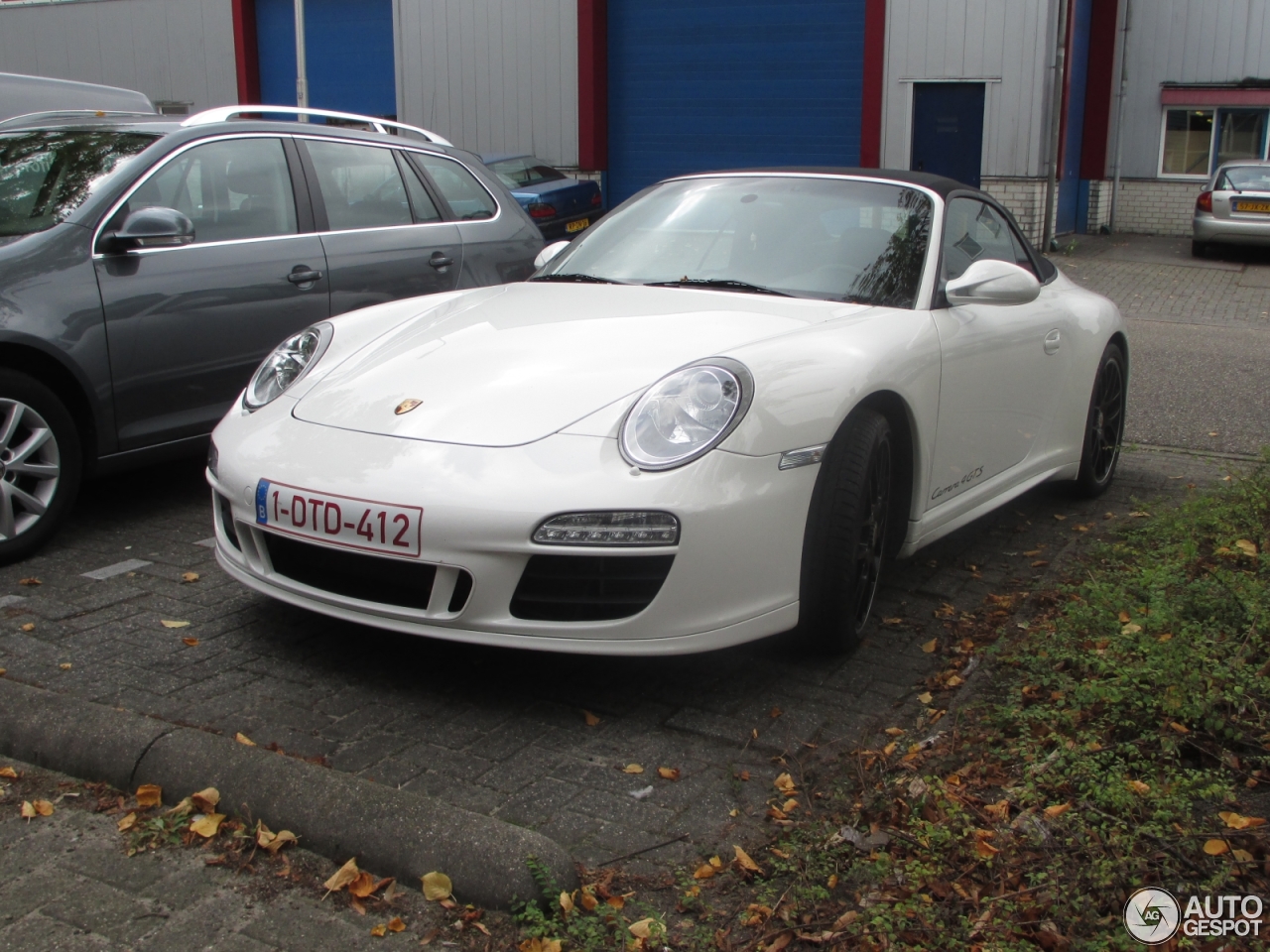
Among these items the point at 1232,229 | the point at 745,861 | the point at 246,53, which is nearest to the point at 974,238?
the point at 745,861

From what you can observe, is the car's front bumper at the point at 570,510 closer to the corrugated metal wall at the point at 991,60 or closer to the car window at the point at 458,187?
the car window at the point at 458,187

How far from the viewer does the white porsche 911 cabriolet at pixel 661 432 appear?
3.17 meters

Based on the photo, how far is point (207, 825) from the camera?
271cm

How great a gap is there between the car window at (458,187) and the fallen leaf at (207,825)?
4122mm

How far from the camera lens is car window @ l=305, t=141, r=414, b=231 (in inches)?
225

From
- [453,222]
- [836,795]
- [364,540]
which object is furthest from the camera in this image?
[453,222]

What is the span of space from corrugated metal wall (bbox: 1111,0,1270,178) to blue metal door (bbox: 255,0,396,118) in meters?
13.2

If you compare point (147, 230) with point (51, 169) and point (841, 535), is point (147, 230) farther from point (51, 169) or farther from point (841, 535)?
point (841, 535)

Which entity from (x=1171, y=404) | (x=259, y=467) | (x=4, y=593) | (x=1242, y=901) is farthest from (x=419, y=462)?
(x=1171, y=404)

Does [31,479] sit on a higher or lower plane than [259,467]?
lower

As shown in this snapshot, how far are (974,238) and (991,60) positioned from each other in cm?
1536

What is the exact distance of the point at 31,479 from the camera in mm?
4531

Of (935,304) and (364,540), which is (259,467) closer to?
(364,540)

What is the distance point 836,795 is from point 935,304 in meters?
1.89
